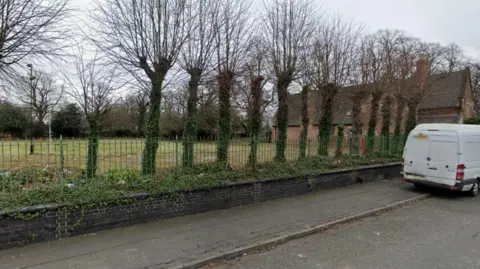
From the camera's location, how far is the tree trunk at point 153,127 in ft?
22.7

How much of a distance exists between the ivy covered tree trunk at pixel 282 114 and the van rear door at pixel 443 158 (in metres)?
4.90

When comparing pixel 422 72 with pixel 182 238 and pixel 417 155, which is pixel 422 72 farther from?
pixel 182 238

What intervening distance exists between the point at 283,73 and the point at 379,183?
234 inches

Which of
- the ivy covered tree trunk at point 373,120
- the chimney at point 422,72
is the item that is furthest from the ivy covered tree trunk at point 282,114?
the chimney at point 422,72

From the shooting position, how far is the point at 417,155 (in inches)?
376

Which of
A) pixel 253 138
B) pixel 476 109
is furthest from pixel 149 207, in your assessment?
pixel 476 109

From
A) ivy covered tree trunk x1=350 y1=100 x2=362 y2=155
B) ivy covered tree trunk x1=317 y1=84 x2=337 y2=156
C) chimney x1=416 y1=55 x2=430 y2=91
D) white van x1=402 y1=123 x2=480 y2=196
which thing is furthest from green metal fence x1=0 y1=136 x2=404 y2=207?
chimney x1=416 y1=55 x2=430 y2=91

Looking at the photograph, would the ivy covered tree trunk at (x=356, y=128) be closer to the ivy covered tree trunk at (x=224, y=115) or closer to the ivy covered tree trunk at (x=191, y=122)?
the ivy covered tree trunk at (x=224, y=115)

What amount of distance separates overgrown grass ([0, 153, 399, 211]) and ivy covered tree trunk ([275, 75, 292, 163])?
→ 1277mm

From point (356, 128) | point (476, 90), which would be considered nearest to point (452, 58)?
point (476, 90)

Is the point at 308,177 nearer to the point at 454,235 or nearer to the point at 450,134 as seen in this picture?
the point at 454,235

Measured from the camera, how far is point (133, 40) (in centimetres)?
684

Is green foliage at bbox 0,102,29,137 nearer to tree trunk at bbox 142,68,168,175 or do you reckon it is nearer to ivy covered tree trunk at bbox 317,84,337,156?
tree trunk at bbox 142,68,168,175

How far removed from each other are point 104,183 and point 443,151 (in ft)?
32.8
